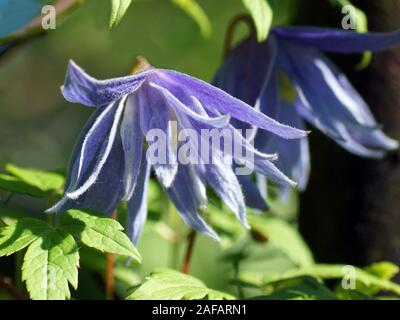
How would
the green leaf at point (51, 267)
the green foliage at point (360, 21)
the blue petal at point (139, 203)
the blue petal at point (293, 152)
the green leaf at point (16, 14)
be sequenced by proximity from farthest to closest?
the blue petal at point (293, 152) < the green foliage at point (360, 21) < the green leaf at point (16, 14) < the blue petal at point (139, 203) < the green leaf at point (51, 267)

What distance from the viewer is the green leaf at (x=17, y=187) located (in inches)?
46.6

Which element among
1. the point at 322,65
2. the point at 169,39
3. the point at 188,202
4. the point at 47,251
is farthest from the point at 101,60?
the point at 47,251

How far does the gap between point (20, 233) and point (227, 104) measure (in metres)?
0.32

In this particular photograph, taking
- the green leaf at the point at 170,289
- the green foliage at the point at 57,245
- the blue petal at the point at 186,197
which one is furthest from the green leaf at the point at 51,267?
the blue petal at the point at 186,197

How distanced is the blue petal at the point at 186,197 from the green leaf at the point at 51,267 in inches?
9.1

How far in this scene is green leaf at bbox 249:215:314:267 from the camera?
1574 mm

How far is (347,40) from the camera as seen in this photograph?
1.42 metres

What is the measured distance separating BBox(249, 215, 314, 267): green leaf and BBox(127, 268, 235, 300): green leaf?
44cm

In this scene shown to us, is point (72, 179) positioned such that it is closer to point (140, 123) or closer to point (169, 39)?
point (140, 123)

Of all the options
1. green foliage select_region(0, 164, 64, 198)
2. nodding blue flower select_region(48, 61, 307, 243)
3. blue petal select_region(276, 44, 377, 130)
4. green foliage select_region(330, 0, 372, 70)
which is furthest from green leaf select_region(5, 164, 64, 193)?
green foliage select_region(330, 0, 372, 70)

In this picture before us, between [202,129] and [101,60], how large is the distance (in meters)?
2.24

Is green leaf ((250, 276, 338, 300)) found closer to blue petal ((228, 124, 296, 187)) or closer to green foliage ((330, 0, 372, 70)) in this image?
blue petal ((228, 124, 296, 187))

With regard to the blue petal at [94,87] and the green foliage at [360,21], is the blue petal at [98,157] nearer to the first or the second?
the blue petal at [94,87]

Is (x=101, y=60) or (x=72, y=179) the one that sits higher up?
(x=101, y=60)
